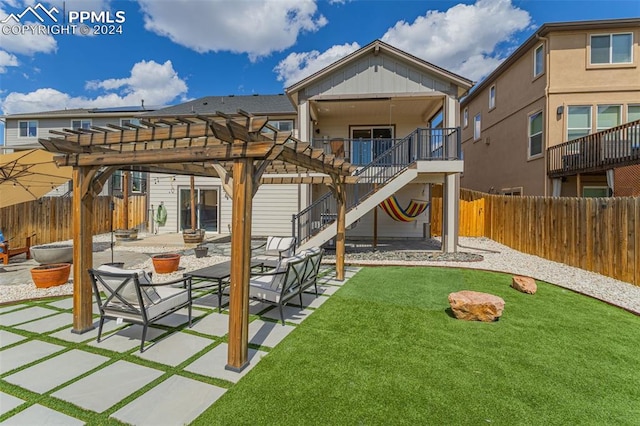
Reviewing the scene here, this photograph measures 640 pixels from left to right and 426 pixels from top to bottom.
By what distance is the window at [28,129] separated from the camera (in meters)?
20.3

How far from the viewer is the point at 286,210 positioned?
1448 centimetres

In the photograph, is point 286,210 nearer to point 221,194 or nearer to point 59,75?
point 221,194

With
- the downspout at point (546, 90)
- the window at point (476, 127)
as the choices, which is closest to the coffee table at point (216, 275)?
the downspout at point (546, 90)

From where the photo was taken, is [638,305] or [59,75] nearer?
[638,305]

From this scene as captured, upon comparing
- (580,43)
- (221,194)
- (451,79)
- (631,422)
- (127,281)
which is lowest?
(631,422)

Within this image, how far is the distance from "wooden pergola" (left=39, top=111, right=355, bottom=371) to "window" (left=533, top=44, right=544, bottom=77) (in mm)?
12754

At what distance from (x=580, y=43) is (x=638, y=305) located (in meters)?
11.3

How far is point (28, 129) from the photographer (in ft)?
66.7

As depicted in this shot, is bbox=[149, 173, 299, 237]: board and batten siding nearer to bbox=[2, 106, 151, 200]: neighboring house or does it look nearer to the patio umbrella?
the patio umbrella

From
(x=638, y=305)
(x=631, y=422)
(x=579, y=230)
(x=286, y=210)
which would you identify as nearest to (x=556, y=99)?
(x=579, y=230)

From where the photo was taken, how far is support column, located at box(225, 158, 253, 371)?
3285 millimetres

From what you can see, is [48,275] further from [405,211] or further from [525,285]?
[405,211]

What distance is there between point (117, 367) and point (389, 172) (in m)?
8.73

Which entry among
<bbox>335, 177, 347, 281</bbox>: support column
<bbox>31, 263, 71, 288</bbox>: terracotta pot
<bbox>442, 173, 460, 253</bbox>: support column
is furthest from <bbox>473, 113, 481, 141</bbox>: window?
<bbox>31, 263, 71, 288</bbox>: terracotta pot
